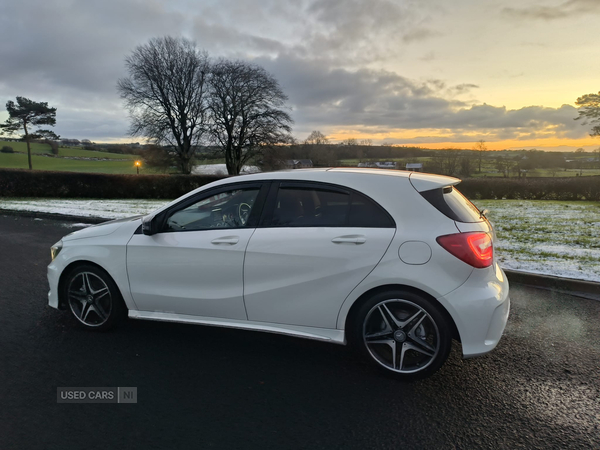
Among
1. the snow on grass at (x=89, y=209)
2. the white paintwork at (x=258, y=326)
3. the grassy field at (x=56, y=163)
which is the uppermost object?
the grassy field at (x=56, y=163)

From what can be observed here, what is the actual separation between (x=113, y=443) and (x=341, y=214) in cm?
220

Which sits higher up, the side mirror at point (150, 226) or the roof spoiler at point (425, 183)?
the roof spoiler at point (425, 183)

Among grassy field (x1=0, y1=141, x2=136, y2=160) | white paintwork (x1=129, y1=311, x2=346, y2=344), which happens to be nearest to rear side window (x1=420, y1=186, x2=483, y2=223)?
white paintwork (x1=129, y1=311, x2=346, y2=344)

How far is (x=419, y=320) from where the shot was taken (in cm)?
304

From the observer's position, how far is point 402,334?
3082 millimetres

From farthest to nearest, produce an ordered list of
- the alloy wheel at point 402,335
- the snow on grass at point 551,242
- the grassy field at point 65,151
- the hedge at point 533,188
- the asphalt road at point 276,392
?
the grassy field at point 65,151, the hedge at point 533,188, the snow on grass at point 551,242, the alloy wheel at point 402,335, the asphalt road at point 276,392

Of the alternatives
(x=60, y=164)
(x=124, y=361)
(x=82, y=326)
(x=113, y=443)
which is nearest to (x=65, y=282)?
(x=82, y=326)

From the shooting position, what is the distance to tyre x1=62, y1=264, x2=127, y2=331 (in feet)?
12.8

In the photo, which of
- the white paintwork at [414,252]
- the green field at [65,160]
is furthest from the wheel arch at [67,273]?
the green field at [65,160]

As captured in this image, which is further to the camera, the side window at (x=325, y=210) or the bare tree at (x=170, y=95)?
the bare tree at (x=170, y=95)

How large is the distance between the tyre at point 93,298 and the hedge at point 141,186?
55.5 feet

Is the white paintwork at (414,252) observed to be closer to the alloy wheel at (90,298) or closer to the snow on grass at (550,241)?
the alloy wheel at (90,298)

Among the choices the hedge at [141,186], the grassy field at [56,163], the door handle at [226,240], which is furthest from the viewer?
the grassy field at [56,163]

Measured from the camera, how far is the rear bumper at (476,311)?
291 cm
